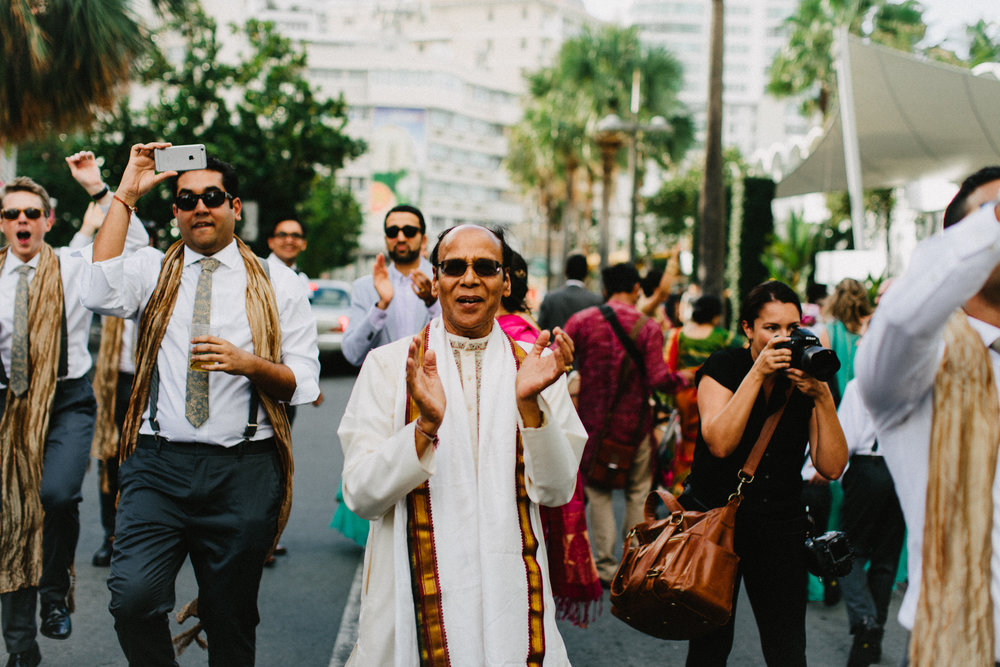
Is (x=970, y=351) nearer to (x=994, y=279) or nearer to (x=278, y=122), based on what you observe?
(x=994, y=279)

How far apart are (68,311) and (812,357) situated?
3362 mm

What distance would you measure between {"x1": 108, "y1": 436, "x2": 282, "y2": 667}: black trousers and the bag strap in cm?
166

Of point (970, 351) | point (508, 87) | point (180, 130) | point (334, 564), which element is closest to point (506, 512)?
point (970, 351)

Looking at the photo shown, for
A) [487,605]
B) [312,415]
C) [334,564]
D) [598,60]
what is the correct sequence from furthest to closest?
[598,60], [312,415], [334,564], [487,605]

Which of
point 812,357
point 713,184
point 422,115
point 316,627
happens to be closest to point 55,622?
point 316,627

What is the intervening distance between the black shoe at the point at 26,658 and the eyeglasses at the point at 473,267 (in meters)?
2.76

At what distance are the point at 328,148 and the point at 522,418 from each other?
18278 millimetres

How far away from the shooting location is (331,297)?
18969mm

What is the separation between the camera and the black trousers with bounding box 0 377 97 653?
176 inches

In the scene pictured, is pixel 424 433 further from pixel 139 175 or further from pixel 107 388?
pixel 107 388

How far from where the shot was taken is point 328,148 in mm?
20188

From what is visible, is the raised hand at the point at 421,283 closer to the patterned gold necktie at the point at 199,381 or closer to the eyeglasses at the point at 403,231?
the eyeglasses at the point at 403,231

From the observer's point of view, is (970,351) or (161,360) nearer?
(970,351)

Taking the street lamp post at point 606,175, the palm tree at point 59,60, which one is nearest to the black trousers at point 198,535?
the palm tree at point 59,60
